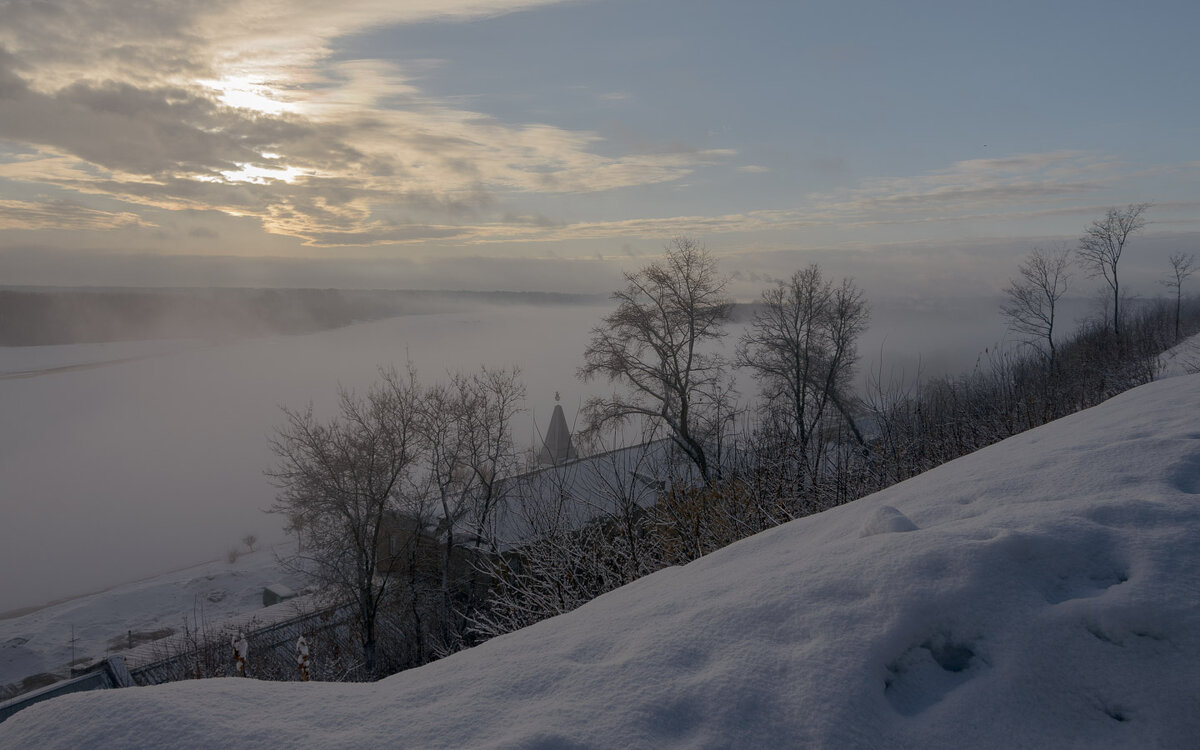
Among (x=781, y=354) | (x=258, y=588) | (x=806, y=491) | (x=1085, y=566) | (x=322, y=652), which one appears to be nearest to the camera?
(x=1085, y=566)

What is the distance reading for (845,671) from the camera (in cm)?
244

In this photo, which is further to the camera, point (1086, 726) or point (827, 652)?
point (827, 652)

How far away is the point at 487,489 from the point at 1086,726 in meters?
23.6

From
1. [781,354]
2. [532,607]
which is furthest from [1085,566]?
[781,354]

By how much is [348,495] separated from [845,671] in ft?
71.0

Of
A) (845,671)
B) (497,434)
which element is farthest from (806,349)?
(845,671)

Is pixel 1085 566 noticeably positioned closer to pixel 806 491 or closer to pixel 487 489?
pixel 806 491

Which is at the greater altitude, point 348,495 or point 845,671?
point 845,671

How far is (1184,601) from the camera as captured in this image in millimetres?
2564

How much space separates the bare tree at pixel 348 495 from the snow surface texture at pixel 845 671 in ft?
64.1

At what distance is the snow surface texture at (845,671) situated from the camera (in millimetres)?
2299

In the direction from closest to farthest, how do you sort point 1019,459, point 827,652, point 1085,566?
point 827,652 → point 1085,566 → point 1019,459

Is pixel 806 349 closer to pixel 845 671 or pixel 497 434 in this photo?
pixel 497 434

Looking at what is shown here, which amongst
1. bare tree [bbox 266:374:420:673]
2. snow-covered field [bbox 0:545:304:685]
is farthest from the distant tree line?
snow-covered field [bbox 0:545:304:685]
